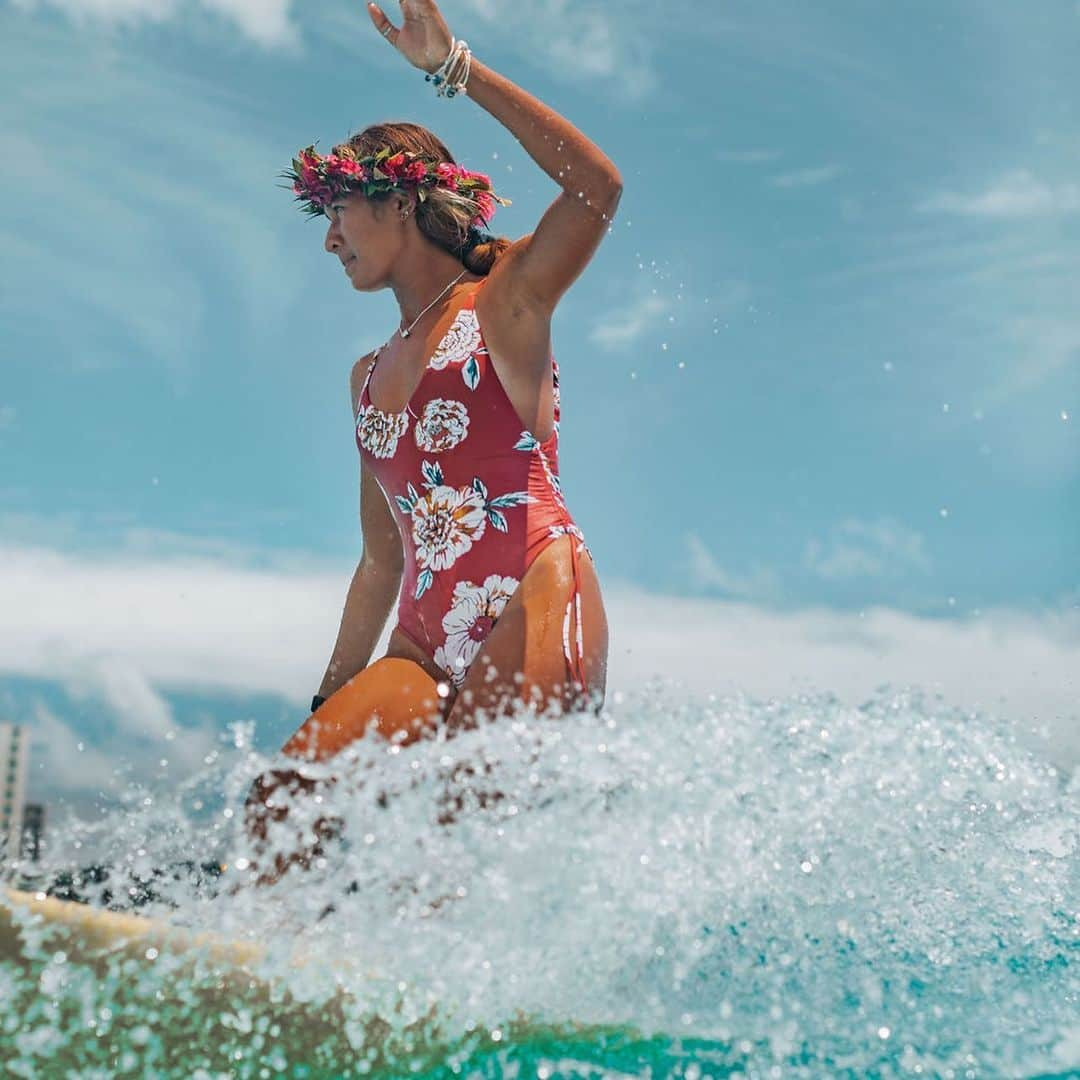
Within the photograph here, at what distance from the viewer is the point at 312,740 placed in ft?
10.9

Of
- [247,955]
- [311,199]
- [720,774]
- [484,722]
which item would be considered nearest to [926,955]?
[720,774]

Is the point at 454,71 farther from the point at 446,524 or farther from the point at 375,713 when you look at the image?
the point at 375,713

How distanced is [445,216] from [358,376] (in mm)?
566

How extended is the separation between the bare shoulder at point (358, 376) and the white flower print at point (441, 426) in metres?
0.45

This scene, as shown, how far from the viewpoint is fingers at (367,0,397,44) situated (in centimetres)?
341

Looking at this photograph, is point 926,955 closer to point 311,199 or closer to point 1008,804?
point 1008,804

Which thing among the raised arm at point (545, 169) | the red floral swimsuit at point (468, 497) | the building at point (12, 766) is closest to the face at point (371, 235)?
the red floral swimsuit at point (468, 497)

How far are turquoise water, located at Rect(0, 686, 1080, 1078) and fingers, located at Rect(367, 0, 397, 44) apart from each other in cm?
184

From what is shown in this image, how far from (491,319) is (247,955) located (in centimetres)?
175

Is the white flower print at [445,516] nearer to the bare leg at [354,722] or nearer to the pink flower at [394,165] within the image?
the bare leg at [354,722]

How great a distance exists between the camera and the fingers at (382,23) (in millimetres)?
3414

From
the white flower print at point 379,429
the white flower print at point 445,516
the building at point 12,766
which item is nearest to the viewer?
the white flower print at point 445,516

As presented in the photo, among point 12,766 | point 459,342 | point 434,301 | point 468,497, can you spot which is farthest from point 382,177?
point 12,766

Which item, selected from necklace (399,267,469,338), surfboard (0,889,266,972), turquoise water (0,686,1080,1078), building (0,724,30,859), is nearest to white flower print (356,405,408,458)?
necklace (399,267,469,338)
